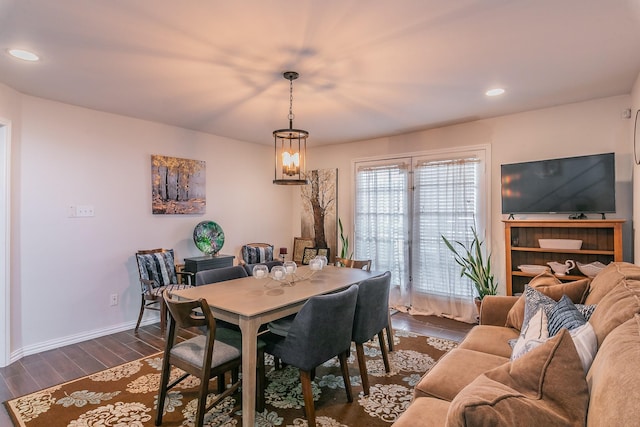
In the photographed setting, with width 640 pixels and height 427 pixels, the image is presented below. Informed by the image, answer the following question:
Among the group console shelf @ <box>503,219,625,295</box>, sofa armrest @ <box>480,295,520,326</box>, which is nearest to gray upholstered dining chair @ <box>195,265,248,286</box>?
sofa armrest @ <box>480,295,520,326</box>

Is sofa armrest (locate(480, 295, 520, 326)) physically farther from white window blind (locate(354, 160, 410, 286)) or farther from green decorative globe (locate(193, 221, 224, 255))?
green decorative globe (locate(193, 221, 224, 255))

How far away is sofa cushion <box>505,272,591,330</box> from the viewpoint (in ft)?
7.13

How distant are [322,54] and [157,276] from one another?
9.86ft

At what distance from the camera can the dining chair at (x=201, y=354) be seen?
1864 mm

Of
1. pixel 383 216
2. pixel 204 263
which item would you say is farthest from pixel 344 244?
pixel 204 263

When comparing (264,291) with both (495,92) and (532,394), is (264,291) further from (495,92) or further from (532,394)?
(495,92)

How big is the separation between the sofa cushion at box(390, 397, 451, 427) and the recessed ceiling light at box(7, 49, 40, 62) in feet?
10.6

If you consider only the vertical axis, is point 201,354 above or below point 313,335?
below

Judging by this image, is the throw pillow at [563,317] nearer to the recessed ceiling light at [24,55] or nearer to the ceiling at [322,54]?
the ceiling at [322,54]

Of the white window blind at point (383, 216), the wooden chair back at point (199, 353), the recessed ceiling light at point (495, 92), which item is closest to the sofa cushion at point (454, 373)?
the wooden chair back at point (199, 353)

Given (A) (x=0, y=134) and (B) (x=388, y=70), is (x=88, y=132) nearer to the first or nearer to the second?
(A) (x=0, y=134)

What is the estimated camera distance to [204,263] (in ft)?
13.3

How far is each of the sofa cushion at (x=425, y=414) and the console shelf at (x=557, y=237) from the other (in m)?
2.41

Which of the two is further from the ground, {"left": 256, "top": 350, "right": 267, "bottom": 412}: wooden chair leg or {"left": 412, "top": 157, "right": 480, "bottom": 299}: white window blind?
{"left": 412, "top": 157, "right": 480, "bottom": 299}: white window blind
